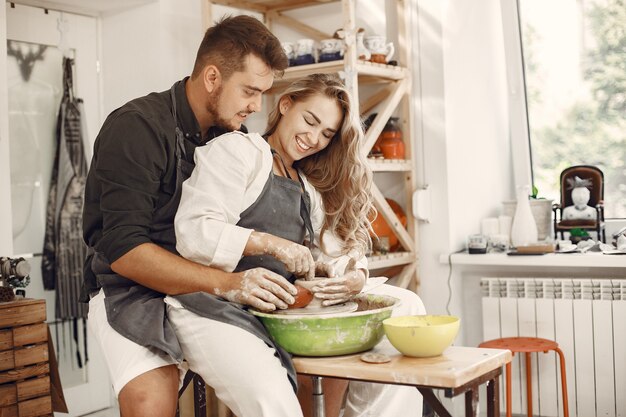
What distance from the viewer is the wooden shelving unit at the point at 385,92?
373 centimetres

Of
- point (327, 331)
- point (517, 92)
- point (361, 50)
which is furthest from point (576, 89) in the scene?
point (327, 331)

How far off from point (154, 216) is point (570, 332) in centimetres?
222

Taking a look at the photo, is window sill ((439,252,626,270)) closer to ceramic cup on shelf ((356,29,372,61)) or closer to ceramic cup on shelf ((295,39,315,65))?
ceramic cup on shelf ((356,29,372,61))

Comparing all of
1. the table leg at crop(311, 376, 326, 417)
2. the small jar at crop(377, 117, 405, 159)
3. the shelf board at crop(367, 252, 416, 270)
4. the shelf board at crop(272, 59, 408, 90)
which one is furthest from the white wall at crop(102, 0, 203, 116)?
the table leg at crop(311, 376, 326, 417)

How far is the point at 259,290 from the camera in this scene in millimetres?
2150

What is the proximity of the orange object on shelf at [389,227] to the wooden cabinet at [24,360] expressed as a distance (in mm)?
1567

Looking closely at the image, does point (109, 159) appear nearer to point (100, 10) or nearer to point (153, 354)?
point (153, 354)

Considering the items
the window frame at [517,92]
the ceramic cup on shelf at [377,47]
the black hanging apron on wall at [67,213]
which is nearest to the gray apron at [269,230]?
the ceramic cup on shelf at [377,47]

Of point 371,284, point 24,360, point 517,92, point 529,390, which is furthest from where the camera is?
point 517,92

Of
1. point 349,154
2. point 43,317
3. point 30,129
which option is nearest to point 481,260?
point 349,154

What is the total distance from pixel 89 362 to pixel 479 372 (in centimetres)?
267

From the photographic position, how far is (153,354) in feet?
7.00

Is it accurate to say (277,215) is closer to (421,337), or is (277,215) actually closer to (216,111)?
(216,111)

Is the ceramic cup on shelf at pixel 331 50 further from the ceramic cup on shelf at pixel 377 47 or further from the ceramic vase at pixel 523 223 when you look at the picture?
the ceramic vase at pixel 523 223
